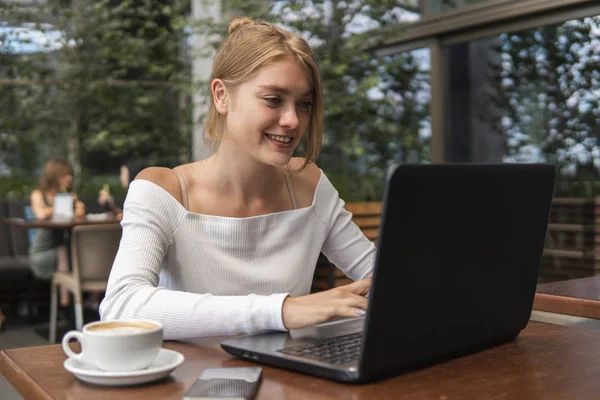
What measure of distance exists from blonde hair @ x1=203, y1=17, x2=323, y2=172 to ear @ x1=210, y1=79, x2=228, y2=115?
1 cm

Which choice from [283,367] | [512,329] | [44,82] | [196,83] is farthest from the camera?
[44,82]

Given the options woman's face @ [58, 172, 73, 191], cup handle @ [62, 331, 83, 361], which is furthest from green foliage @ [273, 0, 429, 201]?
cup handle @ [62, 331, 83, 361]

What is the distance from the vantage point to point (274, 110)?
147 centimetres

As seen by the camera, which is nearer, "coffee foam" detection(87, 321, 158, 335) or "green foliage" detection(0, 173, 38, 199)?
"coffee foam" detection(87, 321, 158, 335)

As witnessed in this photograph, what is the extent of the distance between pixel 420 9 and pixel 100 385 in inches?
195

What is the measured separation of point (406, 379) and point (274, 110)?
2.25 ft

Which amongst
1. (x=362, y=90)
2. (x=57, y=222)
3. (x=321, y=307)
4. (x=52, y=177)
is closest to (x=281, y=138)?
(x=321, y=307)

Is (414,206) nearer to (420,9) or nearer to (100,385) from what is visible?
(100,385)

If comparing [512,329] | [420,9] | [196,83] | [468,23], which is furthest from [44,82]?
[512,329]

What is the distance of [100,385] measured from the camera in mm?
928

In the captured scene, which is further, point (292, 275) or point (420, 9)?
point (420, 9)

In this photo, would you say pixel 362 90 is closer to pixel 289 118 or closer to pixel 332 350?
pixel 289 118

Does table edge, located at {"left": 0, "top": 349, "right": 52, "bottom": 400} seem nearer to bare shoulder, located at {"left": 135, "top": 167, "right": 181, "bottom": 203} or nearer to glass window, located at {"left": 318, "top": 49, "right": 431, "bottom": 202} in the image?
bare shoulder, located at {"left": 135, "top": 167, "right": 181, "bottom": 203}

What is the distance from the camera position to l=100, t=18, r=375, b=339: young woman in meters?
1.41
